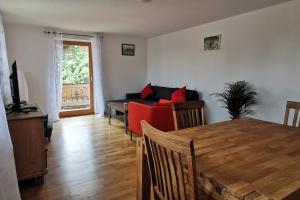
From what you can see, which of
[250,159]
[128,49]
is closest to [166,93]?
[128,49]

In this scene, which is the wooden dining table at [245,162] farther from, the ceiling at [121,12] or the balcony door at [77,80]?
the balcony door at [77,80]

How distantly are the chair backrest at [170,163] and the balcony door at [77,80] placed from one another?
4.98 metres

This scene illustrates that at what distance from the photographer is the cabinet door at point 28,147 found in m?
2.26

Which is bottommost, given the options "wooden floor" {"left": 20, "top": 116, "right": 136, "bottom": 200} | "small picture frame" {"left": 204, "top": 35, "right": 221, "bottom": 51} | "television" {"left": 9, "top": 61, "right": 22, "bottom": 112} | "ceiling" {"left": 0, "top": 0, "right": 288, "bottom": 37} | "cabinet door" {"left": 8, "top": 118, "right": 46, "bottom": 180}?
"wooden floor" {"left": 20, "top": 116, "right": 136, "bottom": 200}

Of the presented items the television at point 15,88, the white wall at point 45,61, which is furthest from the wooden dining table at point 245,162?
the white wall at point 45,61

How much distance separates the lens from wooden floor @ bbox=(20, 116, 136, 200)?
2.23m

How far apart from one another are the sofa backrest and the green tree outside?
1.95m

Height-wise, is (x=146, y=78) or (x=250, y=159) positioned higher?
(x=146, y=78)

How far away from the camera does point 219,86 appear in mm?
4449

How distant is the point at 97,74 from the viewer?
579cm

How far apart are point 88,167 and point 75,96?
3508mm

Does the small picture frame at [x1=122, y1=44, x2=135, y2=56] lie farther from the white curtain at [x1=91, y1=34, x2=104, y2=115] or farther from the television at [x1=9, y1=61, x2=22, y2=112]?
the television at [x1=9, y1=61, x2=22, y2=112]

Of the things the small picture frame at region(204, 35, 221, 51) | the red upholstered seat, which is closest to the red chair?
the red upholstered seat

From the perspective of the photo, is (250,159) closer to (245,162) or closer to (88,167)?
(245,162)
